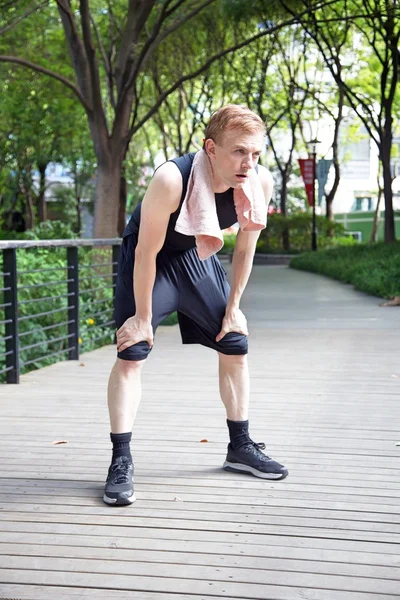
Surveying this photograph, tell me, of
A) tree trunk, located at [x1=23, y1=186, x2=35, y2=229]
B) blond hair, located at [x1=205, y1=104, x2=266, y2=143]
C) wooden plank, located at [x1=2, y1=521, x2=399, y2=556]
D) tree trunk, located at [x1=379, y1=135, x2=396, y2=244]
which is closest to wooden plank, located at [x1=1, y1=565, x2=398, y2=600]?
wooden plank, located at [x1=2, y1=521, x2=399, y2=556]

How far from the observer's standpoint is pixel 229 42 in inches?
1172

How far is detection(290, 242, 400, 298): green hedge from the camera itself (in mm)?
16797

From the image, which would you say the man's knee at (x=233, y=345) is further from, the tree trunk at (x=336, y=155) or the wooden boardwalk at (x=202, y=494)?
the tree trunk at (x=336, y=155)

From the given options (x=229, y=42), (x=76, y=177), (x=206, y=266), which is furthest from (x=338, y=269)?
(x=76, y=177)

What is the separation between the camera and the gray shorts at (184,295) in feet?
14.0

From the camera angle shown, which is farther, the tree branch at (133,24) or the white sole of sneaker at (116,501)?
the tree branch at (133,24)

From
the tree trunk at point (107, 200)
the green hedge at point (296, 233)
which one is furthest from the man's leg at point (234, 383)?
the green hedge at point (296, 233)

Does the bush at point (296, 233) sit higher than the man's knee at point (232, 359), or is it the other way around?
the bush at point (296, 233)

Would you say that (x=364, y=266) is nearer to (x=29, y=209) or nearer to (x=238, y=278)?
(x=238, y=278)

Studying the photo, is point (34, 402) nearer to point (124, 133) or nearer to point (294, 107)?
point (124, 133)

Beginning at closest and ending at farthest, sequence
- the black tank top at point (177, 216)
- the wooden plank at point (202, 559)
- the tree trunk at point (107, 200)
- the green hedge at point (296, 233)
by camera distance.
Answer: the wooden plank at point (202, 559), the black tank top at point (177, 216), the tree trunk at point (107, 200), the green hedge at point (296, 233)

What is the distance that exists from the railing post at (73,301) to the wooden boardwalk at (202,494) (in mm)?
706

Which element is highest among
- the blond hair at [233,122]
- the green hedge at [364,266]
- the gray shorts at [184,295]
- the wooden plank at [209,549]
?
the blond hair at [233,122]

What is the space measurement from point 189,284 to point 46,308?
5483mm
